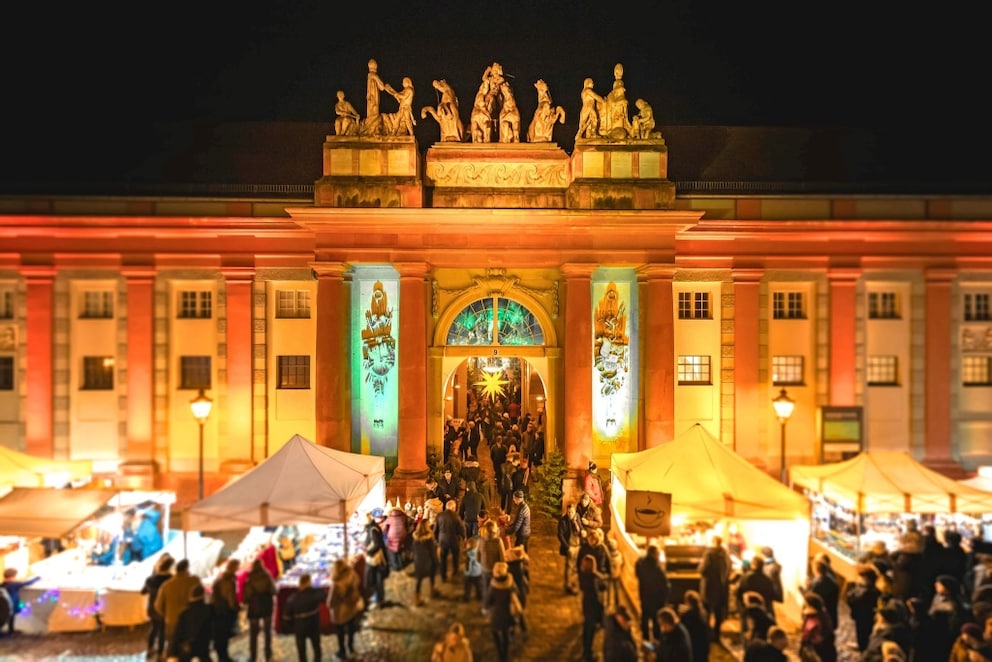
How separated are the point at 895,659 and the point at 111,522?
47.4 ft

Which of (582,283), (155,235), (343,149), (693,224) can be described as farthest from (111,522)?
(693,224)

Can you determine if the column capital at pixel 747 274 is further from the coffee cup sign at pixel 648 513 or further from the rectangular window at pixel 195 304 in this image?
the rectangular window at pixel 195 304

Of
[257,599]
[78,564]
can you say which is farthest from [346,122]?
[257,599]

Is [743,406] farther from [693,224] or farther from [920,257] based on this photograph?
[920,257]

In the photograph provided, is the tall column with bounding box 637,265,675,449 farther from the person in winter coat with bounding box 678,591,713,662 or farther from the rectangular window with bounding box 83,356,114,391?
the rectangular window with bounding box 83,356,114,391

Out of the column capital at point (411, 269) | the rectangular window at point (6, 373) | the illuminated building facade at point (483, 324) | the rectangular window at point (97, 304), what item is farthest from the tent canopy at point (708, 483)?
the rectangular window at point (6, 373)

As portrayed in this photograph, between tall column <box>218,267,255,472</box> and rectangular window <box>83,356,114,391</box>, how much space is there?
406 centimetres

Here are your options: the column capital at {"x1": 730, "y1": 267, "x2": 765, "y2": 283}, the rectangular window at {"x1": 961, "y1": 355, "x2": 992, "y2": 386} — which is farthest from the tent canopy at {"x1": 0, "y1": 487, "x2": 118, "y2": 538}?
the rectangular window at {"x1": 961, "y1": 355, "x2": 992, "y2": 386}

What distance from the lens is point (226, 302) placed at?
20.6m

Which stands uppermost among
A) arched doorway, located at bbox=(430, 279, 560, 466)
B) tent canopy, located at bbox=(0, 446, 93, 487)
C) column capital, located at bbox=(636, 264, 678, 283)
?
column capital, located at bbox=(636, 264, 678, 283)

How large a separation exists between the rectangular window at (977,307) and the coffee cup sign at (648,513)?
658 inches

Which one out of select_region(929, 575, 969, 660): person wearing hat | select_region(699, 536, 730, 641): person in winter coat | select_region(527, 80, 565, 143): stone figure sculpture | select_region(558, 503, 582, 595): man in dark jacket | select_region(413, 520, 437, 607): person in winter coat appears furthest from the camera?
select_region(527, 80, 565, 143): stone figure sculpture

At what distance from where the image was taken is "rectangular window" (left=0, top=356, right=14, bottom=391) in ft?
67.3

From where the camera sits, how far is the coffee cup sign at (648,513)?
11.4m
